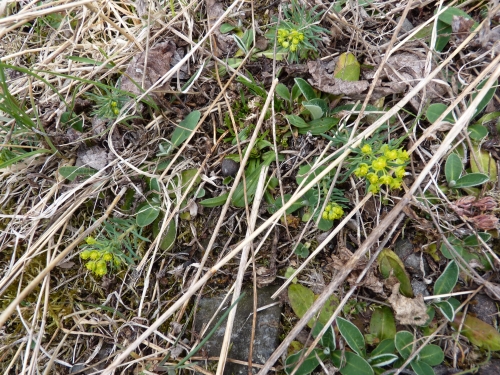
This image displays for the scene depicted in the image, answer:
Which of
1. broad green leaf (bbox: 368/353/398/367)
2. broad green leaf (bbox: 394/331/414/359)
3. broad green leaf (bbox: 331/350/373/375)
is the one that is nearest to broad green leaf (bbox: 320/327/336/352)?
broad green leaf (bbox: 331/350/373/375)

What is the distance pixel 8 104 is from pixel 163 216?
3.45ft

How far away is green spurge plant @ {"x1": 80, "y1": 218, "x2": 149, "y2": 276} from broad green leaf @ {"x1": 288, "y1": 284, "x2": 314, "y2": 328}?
0.85 m

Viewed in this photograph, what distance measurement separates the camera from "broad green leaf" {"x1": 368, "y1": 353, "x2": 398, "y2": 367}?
1.82m

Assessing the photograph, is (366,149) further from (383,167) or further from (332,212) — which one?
(332,212)

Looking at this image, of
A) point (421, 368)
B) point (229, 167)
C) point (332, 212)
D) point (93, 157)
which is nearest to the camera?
point (421, 368)

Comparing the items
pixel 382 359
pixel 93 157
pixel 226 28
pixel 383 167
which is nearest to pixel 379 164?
pixel 383 167

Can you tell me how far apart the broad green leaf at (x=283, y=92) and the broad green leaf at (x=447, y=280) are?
124 cm

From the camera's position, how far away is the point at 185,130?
2.27m

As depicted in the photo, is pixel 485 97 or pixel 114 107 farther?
pixel 114 107

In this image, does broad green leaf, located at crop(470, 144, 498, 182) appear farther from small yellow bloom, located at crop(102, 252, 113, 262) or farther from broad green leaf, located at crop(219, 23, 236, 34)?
small yellow bloom, located at crop(102, 252, 113, 262)

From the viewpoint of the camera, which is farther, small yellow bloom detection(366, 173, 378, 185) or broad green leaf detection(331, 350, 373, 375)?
broad green leaf detection(331, 350, 373, 375)

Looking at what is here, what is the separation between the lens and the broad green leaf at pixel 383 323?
191cm

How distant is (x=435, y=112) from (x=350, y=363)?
4.46 feet

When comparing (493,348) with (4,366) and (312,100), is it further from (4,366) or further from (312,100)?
(4,366)
